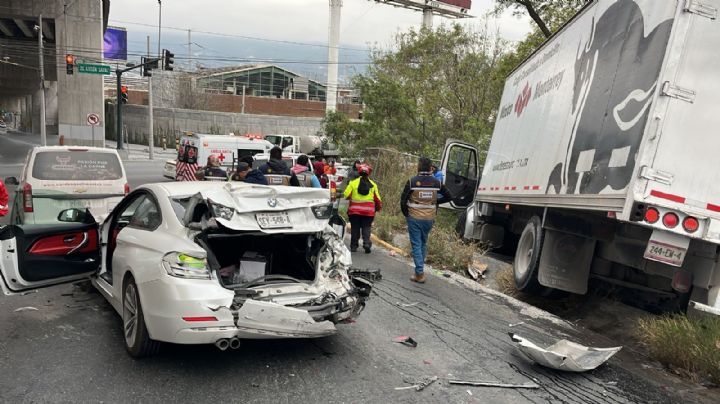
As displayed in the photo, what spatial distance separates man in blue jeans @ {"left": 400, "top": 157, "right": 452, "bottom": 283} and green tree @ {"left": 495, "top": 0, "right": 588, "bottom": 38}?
12289 mm

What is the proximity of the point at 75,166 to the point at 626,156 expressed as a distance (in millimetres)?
8861

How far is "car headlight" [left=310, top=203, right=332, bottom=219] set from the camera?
198 inches

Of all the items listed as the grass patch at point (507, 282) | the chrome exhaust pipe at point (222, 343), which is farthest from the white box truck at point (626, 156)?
the chrome exhaust pipe at point (222, 343)

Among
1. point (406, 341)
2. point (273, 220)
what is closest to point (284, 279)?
point (273, 220)

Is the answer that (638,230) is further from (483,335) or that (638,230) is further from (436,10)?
(436,10)

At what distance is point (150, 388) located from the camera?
405 cm

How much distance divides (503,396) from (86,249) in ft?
13.8

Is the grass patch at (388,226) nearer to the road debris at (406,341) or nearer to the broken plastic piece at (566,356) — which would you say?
the road debris at (406,341)

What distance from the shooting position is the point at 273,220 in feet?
15.2

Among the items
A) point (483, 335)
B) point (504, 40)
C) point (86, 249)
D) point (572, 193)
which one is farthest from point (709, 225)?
point (504, 40)

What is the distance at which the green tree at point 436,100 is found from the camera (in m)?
20.8

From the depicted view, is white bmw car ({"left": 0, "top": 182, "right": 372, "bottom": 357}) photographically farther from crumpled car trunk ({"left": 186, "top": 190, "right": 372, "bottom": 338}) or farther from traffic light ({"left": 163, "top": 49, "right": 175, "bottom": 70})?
traffic light ({"left": 163, "top": 49, "right": 175, "bottom": 70})

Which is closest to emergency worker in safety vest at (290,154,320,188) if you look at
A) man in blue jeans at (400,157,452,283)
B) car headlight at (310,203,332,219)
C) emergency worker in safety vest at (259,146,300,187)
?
emergency worker in safety vest at (259,146,300,187)

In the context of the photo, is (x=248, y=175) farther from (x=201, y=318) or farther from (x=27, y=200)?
(x=201, y=318)
